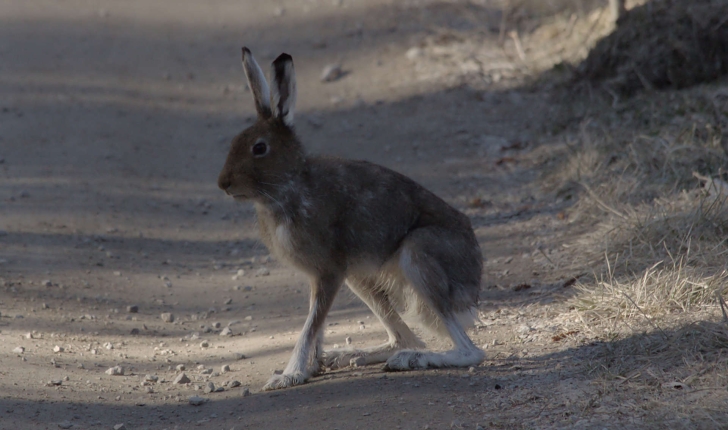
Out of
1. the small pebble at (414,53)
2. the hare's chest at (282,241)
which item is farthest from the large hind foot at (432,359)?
the small pebble at (414,53)

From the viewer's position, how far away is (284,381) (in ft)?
16.3

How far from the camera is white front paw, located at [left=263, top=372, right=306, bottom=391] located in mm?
4977

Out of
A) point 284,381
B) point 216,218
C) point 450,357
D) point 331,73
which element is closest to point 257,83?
point 284,381

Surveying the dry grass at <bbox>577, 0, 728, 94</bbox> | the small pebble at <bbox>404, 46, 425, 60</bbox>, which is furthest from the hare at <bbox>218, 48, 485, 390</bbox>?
the small pebble at <bbox>404, 46, 425, 60</bbox>

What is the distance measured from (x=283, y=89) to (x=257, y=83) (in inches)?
7.0

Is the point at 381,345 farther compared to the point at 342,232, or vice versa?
the point at 381,345

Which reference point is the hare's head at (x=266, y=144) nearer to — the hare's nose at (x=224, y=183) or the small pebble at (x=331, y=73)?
the hare's nose at (x=224, y=183)

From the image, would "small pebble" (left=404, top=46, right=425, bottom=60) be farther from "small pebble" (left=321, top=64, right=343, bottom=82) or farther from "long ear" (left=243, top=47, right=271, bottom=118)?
"long ear" (left=243, top=47, right=271, bottom=118)

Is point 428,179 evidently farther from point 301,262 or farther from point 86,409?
point 86,409

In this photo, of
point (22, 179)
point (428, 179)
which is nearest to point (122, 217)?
point (22, 179)

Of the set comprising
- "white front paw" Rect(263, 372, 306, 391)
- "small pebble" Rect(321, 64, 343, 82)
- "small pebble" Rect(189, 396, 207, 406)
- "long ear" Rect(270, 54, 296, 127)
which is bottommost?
"white front paw" Rect(263, 372, 306, 391)

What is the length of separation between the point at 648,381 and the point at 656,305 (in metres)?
0.98

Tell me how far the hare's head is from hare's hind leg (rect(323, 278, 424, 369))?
0.91 metres

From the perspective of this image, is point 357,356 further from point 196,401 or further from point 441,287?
point 196,401
